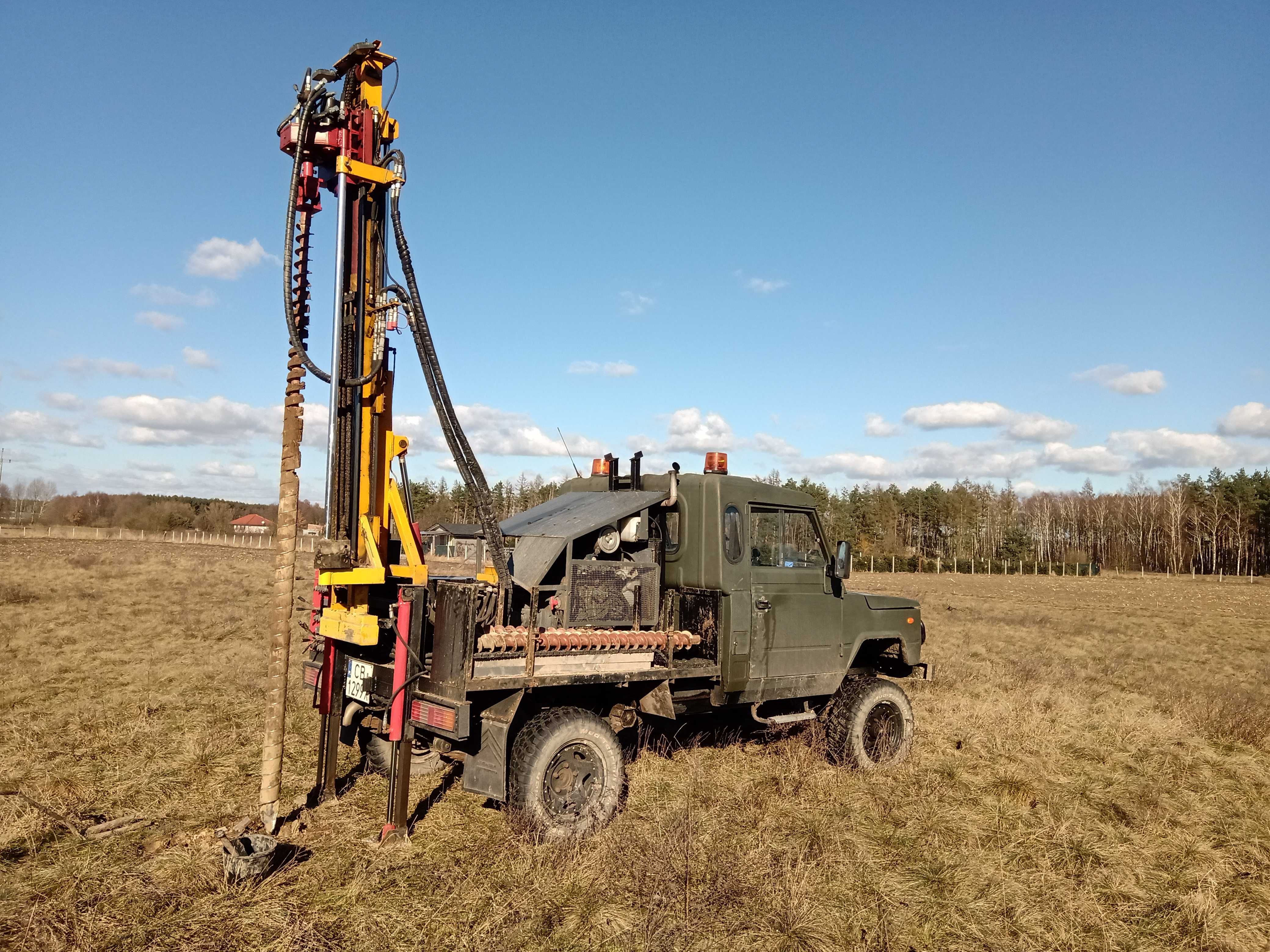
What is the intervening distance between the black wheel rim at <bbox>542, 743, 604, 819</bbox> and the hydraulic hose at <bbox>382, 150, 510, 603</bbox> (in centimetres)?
120

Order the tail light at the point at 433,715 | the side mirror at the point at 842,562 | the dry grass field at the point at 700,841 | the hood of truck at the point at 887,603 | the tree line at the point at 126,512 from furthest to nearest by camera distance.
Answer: the tree line at the point at 126,512 → the hood of truck at the point at 887,603 → the side mirror at the point at 842,562 → the tail light at the point at 433,715 → the dry grass field at the point at 700,841

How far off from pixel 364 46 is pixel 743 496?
4.37m

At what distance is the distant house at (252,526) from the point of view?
297ft

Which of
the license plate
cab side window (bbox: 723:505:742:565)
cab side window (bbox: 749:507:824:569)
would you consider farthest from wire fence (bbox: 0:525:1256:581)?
cab side window (bbox: 723:505:742:565)

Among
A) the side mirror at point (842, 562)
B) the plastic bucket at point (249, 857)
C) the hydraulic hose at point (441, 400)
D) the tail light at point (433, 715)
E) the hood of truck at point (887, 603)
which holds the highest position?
the hydraulic hose at point (441, 400)

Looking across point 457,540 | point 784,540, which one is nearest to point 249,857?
point 457,540

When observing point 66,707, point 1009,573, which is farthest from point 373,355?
point 1009,573

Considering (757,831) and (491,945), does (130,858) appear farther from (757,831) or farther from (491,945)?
(757,831)

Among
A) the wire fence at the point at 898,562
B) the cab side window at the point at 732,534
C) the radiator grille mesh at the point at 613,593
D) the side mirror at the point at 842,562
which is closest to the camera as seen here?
the radiator grille mesh at the point at 613,593

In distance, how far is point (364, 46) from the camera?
5758 millimetres

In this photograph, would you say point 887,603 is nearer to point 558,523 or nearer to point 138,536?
point 558,523

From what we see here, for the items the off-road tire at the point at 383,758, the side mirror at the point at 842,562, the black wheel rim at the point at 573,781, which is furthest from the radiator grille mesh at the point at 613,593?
the off-road tire at the point at 383,758

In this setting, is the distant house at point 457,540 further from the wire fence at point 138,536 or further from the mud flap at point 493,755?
the wire fence at point 138,536

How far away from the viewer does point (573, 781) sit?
5.55 m
